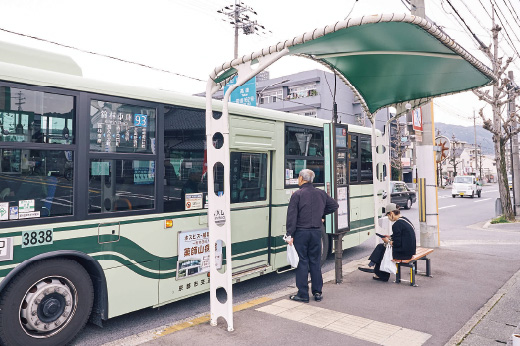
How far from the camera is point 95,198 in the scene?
175 inches

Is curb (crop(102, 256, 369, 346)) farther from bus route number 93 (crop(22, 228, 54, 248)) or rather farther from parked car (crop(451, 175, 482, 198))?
parked car (crop(451, 175, 482, 198))

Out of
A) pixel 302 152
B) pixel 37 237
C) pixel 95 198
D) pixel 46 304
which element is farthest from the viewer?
pixel 302 152

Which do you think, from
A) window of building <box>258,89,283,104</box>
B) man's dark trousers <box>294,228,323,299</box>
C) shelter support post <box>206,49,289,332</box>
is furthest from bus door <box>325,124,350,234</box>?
window of building <box>258,89,283,104</box>

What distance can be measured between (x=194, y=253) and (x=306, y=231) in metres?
1.64

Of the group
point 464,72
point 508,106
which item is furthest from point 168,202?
point 508,106

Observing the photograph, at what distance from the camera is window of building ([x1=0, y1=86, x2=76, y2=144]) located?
387 cm

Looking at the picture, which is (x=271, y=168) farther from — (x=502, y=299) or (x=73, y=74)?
(x=502, y=299)

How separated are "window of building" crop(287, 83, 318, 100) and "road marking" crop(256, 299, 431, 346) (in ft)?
134

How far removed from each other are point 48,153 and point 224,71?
2.18 meters

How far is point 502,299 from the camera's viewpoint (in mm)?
5980

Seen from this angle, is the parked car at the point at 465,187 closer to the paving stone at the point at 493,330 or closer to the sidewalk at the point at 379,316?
the sidewalk at the point at 379,316

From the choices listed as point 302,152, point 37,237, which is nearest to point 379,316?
point 302,152

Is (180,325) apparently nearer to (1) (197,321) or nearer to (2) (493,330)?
(1) (197,321)

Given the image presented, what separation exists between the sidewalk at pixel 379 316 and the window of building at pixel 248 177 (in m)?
1.63
